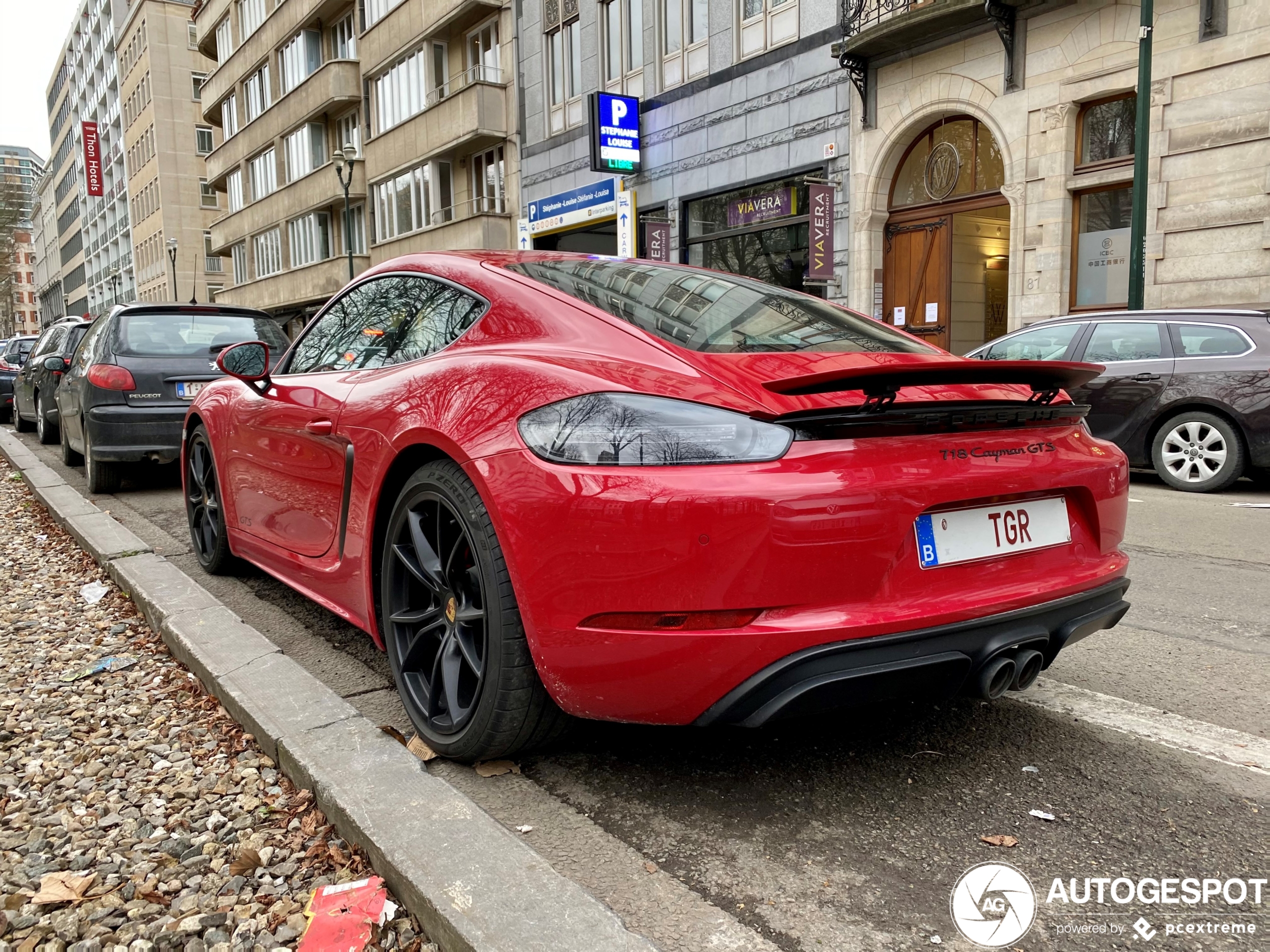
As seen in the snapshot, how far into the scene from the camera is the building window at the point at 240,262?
42531mm

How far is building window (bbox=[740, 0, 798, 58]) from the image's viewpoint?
1648 cm

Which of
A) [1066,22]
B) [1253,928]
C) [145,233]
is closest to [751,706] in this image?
[1253,928]

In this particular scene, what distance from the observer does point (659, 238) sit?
1920 centimetres

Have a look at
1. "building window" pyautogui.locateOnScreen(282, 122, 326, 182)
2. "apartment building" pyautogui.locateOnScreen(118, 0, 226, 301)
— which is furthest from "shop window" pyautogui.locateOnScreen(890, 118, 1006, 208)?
"apartment building" pyautogui.locateOnScreen(118, 0, 226, 301)

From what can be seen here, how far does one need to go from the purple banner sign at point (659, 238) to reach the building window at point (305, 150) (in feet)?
62.5

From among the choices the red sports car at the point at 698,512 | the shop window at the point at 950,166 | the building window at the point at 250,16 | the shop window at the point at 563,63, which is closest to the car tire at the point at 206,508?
the red sports car at the point at 698,512

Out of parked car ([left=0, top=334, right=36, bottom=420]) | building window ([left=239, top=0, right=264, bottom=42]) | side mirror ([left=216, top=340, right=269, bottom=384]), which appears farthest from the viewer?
building window ([left=239, top=0, right=264, bottom=42])

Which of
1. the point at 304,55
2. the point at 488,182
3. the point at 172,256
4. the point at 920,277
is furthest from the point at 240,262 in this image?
the point at 920,277

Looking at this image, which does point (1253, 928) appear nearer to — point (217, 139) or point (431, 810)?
point (431, 810)

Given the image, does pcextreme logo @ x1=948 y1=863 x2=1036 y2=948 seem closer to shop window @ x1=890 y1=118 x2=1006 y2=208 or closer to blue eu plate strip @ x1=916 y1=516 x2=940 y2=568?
blue eu plate strip @ x1=916 y1=516 x2=940 y2=568

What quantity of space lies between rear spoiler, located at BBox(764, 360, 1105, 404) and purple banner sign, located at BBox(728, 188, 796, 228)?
49.4 ft

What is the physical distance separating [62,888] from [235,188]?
1850 inches

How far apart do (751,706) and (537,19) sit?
917 inches

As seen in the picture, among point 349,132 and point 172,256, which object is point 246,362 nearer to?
point 349,132
